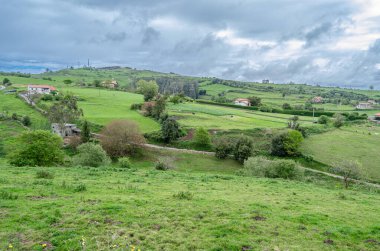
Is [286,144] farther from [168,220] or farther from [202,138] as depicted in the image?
[168,220]

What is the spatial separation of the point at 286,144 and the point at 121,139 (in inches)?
1427

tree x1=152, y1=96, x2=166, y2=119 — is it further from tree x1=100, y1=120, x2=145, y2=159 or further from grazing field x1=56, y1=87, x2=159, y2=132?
tree x1=100, y1=120, x2=145, y2=159

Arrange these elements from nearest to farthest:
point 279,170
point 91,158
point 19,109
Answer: point 279,170, point 91,158, point 19,109

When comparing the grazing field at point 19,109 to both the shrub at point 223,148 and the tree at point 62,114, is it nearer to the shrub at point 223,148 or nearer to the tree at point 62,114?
the tree at point 62,114

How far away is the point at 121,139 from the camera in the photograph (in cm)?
6094

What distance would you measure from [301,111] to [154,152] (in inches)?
3042

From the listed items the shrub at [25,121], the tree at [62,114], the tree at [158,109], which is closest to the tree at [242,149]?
the tree at [158,109]

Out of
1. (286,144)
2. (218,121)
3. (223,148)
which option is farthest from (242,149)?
(218,121)

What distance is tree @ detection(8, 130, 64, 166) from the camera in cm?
3669

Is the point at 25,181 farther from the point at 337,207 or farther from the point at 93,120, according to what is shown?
the point at 93,120

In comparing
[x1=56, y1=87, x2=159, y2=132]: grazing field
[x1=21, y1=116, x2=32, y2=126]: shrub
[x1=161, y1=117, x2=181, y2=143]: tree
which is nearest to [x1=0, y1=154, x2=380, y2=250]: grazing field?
[x1=161, y1=117, x2=181, y2=143]: tree

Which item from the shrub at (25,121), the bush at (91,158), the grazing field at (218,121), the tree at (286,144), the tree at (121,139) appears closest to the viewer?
the bush at (91,158)

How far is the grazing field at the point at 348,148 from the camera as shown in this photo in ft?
192

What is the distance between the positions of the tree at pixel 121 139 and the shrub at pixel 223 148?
1641 centimetres
